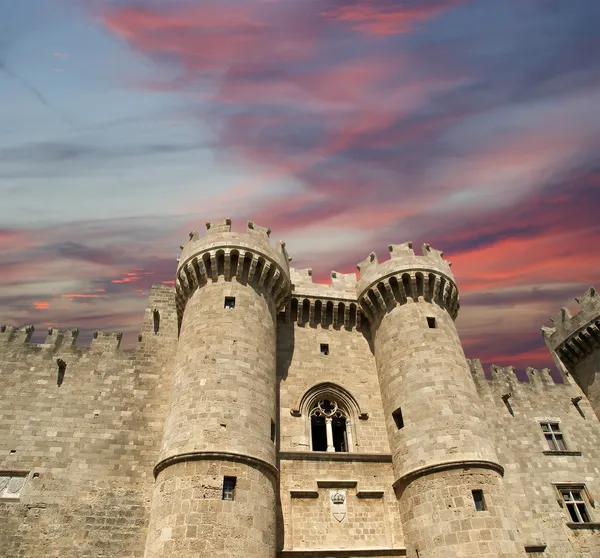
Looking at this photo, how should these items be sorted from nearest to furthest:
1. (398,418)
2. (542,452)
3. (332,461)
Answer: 1. (332,461)
2. (398,418)
3. (542,452)

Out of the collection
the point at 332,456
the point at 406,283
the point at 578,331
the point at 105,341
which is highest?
the point at 578,331

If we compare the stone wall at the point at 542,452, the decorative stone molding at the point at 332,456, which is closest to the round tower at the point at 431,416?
the decorative stone molding at the point at 332,456

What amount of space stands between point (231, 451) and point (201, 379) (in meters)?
2.35

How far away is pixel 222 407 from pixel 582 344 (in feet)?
56.4

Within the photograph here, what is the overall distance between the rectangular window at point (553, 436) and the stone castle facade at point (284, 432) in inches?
3.3

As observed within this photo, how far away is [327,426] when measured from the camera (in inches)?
616

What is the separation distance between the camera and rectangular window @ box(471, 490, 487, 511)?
12484 millimetres

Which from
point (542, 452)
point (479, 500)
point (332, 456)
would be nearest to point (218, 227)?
point (332, 456)

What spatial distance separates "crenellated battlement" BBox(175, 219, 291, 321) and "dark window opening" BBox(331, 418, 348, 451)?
4814 mm

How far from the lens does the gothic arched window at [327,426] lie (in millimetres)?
15797

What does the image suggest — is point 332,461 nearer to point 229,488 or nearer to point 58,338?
point 229,488

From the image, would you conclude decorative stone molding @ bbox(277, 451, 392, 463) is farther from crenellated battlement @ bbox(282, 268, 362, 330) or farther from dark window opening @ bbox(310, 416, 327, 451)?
crenellated battlement @ bbox(282, 268, 362, 330)

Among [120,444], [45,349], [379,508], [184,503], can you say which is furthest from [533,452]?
[45,349]

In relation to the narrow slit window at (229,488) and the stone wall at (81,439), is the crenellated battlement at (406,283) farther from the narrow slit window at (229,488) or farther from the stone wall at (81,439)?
the narrow slit window at (229,488)
